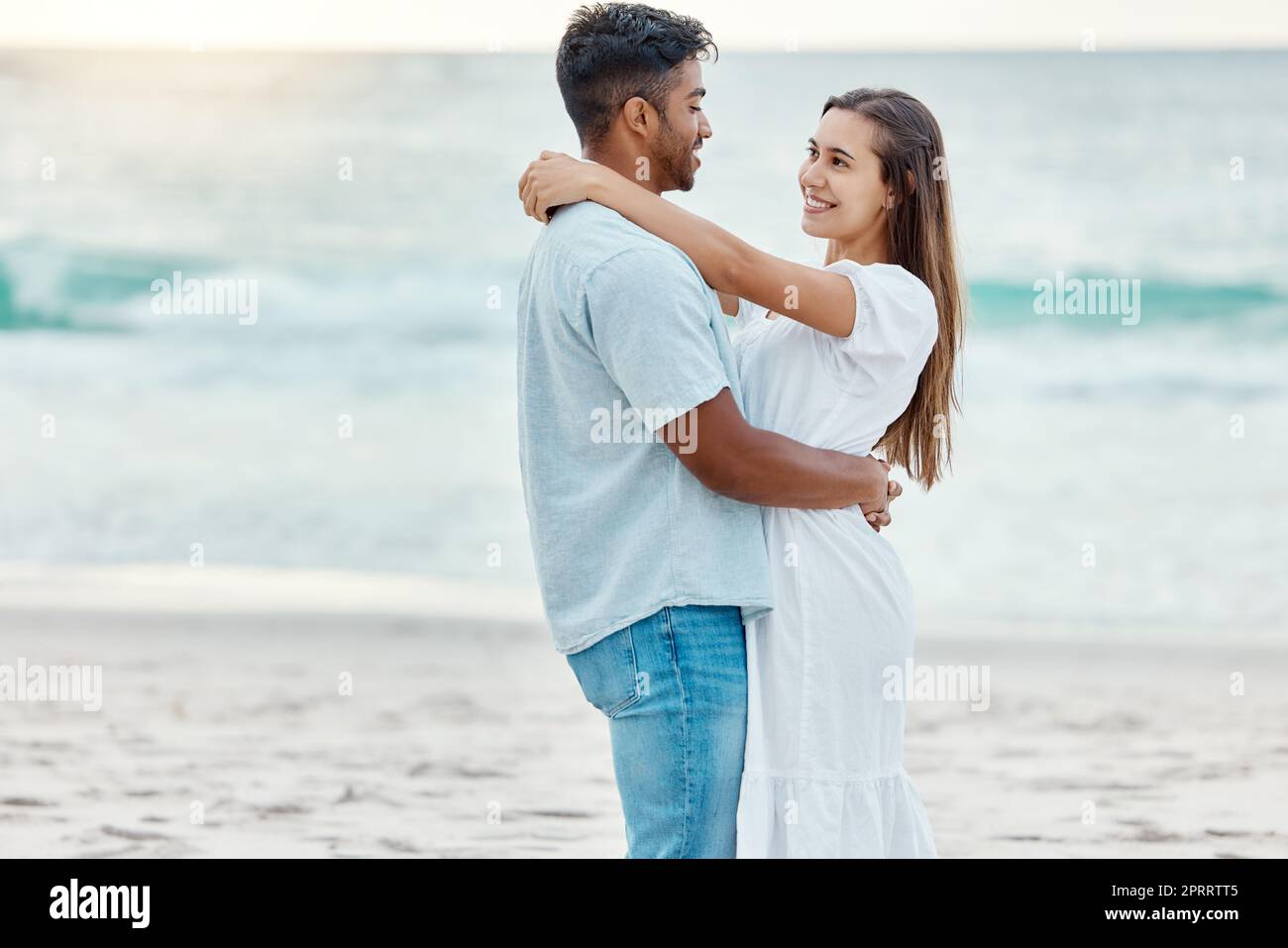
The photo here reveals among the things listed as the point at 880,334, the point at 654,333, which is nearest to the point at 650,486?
the point at 654,333

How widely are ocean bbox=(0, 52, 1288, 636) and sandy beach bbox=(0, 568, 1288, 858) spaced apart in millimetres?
1353

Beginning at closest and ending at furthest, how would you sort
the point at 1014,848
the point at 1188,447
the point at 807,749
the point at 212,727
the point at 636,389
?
the point at 636,389
the point at 807,749
the point at 1014,848
the point at 212,727
the point at 1188,447

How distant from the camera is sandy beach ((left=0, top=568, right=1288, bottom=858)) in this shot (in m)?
4.36

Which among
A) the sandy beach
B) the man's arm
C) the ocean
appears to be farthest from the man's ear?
the ocean

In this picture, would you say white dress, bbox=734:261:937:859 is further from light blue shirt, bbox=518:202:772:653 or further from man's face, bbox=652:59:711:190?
man's face, bbox=652:59:711:190

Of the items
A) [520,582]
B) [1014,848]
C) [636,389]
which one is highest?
[636,389]

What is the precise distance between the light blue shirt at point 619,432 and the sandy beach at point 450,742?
7.11 ft

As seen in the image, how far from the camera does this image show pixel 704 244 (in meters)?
2.25

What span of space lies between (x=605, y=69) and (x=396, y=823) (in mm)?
2843

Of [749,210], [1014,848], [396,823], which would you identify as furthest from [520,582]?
[749,210]

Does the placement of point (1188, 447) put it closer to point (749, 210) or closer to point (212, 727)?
point (749, 210)

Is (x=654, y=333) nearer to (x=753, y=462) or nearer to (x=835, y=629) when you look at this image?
Result: (x=753, y=462)

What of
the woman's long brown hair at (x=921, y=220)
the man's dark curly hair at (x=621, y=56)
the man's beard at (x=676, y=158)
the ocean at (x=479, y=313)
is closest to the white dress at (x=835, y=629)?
the woman's long brown hair at (x=921, y=220)

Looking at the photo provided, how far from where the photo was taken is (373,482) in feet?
34.6
